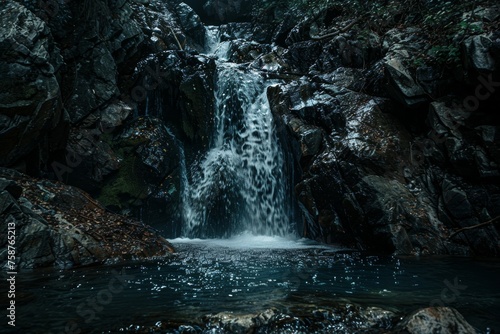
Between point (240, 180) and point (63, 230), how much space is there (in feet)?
26.2

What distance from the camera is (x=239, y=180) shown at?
579 inches

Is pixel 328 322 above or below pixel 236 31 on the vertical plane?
below

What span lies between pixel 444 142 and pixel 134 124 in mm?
12201

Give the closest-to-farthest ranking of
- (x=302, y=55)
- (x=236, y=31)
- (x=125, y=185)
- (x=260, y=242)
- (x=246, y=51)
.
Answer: (x=260, y=242) → (x=125, y=185) → (x=302, y=55) → (x=246, y=51) → (x=236, y=31)

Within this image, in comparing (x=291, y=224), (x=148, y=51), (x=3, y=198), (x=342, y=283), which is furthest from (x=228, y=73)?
(x=342, y=283)

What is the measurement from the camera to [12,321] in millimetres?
4164

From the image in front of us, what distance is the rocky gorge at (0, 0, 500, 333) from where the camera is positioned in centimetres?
877

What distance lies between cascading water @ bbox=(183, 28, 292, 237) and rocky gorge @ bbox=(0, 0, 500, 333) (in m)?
0.10

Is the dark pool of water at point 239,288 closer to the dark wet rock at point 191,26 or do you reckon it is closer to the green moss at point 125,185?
the green moss at point 125,185

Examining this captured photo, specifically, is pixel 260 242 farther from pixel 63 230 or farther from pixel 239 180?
pixel 63 230

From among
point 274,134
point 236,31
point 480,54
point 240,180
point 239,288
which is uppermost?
point 236,31

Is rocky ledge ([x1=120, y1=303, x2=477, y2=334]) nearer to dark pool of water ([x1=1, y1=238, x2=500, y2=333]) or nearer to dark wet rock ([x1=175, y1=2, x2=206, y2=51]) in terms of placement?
dark pool of water ([x1=1, y1=238, x2=500, y2=333])

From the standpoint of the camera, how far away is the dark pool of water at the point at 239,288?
4.44 m

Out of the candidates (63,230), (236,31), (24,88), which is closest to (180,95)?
(24,88)
